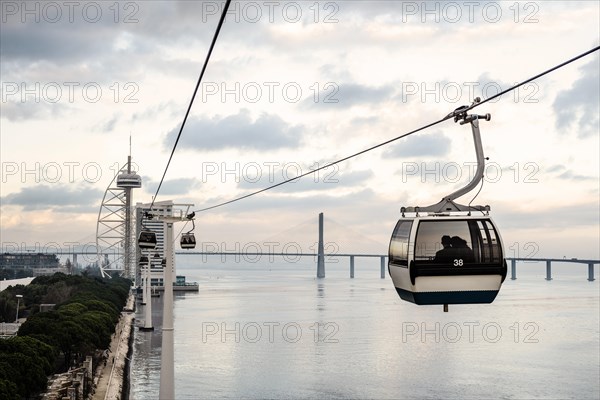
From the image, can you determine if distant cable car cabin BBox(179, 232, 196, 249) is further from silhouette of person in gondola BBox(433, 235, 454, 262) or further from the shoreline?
the shoreline

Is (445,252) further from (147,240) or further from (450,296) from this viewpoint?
(147,240)

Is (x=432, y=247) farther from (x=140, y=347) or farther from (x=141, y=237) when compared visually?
(x=140, y=347)

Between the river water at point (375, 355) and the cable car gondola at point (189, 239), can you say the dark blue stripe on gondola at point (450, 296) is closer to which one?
the cable car gondola at point (189, 239)

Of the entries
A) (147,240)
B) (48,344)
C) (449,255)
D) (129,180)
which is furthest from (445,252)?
(129,180)

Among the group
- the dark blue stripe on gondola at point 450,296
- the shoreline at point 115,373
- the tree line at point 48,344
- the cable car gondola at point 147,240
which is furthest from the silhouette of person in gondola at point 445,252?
the shoreline at point 115,373

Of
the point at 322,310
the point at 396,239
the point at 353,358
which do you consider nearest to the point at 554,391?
the point at 353,358

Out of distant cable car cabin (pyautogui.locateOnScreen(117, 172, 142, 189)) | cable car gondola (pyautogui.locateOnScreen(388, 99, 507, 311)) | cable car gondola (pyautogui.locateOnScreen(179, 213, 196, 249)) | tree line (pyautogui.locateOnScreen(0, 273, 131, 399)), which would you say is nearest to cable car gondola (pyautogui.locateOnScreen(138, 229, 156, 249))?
cable car gondola (pyautogui.locateOnScreen(179, 213, 196, 249))

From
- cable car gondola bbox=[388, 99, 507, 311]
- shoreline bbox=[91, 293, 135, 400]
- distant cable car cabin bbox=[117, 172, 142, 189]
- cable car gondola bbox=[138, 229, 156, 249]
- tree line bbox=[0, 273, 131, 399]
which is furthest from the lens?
distant cable car cabin bbox=[117, 172, 142, 189]
